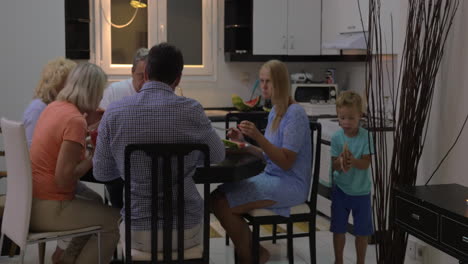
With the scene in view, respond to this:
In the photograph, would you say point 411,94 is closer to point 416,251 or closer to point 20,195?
point 416,251

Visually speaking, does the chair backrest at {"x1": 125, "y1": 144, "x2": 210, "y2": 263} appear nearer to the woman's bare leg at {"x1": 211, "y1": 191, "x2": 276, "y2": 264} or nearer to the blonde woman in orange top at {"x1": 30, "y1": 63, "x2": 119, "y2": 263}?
the blonde woman in orange top at {"x1": 30, "y1": 63, "x2": 119, "y2": 263}

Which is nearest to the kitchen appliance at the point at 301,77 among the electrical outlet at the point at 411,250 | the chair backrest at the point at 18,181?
the electrical outlet at the point at 411,250

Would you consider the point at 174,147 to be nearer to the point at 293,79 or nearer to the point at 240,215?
the point at 240,215

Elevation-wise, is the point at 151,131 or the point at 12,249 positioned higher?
the point at 151,131

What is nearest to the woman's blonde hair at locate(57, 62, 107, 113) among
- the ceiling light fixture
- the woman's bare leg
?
the woman's bare leg

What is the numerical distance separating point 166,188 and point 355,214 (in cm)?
157

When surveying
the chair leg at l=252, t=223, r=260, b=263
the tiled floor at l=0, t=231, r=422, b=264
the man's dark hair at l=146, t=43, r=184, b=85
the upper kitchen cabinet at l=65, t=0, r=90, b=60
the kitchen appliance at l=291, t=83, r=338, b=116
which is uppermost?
the upper kitchen cabinet at l=65, t=0, r=90, b=60

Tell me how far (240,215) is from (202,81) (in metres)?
2.84

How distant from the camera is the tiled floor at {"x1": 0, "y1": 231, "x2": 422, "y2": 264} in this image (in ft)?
13.7

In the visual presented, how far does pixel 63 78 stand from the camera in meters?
3.73

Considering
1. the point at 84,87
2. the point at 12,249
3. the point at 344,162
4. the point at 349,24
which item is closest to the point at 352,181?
the point at 344,162

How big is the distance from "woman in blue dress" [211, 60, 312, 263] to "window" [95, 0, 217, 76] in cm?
262

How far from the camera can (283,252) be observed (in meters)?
4.38

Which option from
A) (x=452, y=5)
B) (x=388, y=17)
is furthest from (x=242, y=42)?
(x=452, y=5)
